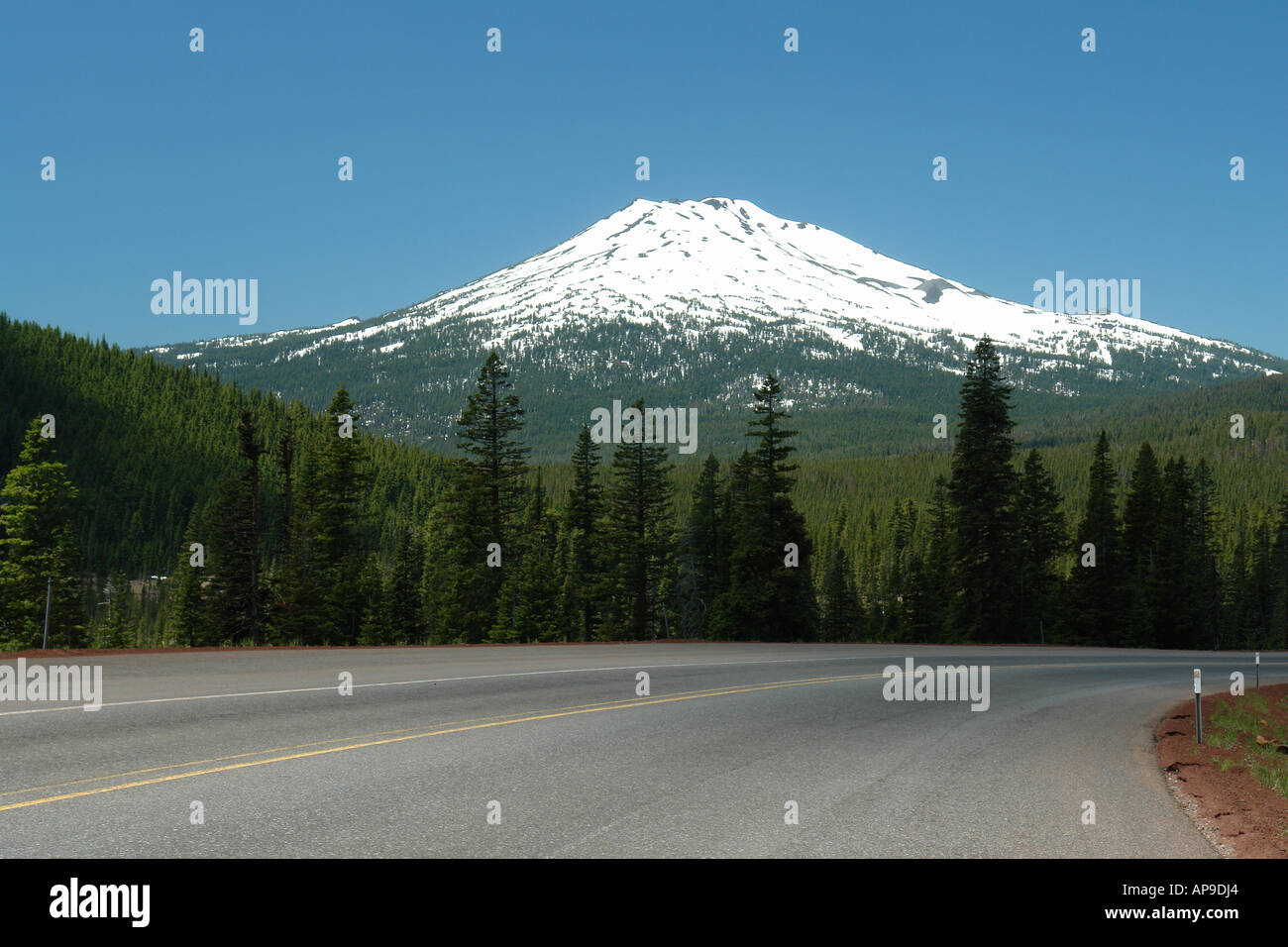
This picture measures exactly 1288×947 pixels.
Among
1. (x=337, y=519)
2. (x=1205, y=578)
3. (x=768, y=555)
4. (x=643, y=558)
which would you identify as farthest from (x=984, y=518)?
(x=337, y=519)

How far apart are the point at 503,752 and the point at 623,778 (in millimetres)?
1591

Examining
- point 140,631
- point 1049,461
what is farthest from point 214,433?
point 1049,461

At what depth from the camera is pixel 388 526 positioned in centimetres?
16700

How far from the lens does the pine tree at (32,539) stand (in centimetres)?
3938

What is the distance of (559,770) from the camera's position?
8.94 m

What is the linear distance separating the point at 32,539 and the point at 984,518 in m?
41.8

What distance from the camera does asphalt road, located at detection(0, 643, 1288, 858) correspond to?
6.64 meters

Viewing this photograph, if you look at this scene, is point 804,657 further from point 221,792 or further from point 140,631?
point 140,631

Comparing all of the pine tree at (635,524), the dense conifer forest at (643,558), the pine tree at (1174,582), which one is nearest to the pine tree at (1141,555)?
the dense conifer forest at (643,558)

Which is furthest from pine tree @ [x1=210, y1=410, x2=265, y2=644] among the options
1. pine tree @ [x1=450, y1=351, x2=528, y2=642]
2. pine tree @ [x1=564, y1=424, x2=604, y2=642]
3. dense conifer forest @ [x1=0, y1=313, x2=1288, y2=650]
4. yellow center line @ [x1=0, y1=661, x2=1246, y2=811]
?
yellow center line @ [x1=0, y1=661, x2=1246, y2=811]

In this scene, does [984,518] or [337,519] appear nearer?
[337,519]

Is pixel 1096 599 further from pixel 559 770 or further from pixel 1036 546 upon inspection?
pixel 559 770

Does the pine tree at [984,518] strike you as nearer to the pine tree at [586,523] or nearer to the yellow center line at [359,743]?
the pine tree at [586,523]
